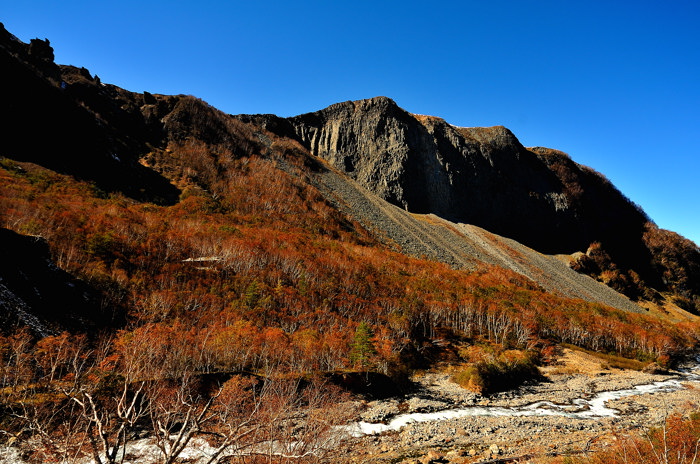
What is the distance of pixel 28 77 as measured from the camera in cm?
5138

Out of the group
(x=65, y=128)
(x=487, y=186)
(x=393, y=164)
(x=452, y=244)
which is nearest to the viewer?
(x=65, y=128)

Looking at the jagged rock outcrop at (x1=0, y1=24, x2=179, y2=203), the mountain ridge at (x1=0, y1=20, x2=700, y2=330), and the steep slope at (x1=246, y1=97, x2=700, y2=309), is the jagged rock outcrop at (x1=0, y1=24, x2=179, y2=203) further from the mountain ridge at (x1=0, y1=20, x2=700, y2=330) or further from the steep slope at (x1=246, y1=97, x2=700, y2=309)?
the steep slope at (x1=246, y1=97, x2=700, y2=309)

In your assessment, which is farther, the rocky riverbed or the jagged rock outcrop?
the jagged rock outcrop

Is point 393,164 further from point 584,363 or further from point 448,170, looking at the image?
point 584,363

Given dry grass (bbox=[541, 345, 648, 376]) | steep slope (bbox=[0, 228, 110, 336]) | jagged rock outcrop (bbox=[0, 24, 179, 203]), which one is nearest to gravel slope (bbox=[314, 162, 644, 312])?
dry grass (bbox=[541, 345, 648, 376])

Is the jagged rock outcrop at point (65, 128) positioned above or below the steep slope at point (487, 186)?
below

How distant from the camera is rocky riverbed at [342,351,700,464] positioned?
49.7 ft

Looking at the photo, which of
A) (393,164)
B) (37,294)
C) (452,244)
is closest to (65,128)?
(37,294)

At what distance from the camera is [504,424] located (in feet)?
65.7

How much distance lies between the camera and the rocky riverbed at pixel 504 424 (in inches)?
597

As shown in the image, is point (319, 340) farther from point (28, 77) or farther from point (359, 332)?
point (28, 77)

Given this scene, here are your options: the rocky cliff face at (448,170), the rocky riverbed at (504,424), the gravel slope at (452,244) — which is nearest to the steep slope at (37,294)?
the rocky riverbed at (504,424)

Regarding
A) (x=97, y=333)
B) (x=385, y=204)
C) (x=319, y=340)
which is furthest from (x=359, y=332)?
(x=385, y=204)

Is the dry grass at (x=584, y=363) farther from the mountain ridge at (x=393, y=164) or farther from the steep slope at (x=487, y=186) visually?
the steep slope at (x=487, y=186)
